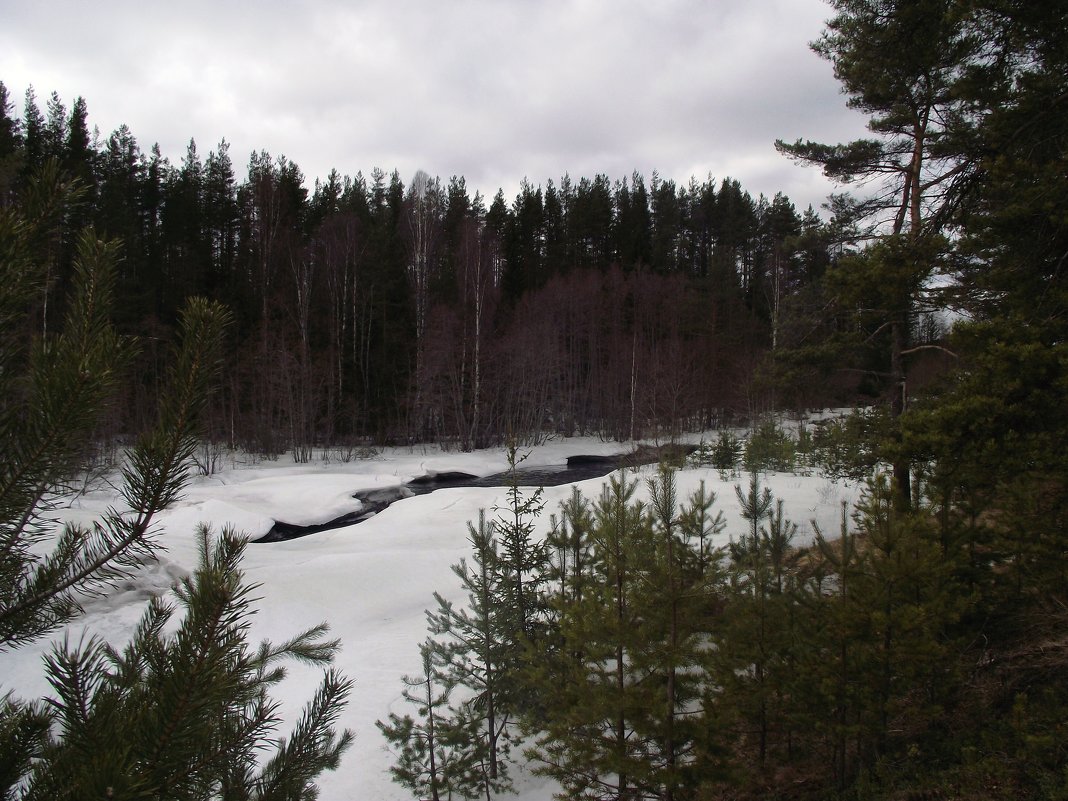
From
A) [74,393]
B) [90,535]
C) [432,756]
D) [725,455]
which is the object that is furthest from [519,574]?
[725,455]

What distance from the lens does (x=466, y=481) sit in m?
20.9

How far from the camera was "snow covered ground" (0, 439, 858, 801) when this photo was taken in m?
6.20

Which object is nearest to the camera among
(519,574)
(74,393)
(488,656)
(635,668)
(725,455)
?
(74,393)

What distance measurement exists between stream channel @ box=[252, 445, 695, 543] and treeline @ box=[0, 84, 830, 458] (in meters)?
2.10

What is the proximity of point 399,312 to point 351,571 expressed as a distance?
2473cm

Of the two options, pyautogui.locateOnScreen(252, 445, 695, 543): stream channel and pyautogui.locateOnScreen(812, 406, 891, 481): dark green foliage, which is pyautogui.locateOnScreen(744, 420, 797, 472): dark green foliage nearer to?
pyautogui.locateOnScreen(252, 445, 695, 543): stream channel

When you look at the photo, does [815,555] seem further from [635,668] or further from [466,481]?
[466,481]

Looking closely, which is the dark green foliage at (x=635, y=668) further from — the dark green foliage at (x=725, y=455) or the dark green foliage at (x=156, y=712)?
the dark green foliage at (x=725, y=455)

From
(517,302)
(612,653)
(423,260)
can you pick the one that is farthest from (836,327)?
(517,302)

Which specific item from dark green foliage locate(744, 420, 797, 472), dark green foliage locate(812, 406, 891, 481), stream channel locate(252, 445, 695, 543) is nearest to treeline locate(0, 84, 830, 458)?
stream channel locate(252, 445, 695, 543)

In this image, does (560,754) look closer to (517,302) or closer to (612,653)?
(612,653)

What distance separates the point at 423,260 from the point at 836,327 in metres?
22.0

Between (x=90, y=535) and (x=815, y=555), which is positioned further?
(x=815, y=555)

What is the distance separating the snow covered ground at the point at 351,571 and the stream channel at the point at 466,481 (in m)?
0.35
